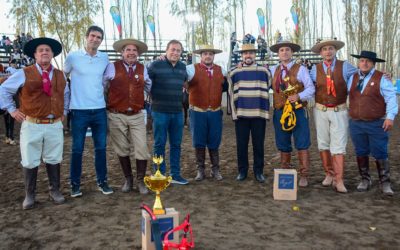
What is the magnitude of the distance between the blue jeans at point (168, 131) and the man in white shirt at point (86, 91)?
80cm

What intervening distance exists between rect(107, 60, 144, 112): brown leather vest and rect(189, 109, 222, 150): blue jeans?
1.03 m

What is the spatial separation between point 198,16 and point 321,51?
21.5 metres

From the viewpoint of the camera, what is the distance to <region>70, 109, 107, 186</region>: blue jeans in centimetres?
489

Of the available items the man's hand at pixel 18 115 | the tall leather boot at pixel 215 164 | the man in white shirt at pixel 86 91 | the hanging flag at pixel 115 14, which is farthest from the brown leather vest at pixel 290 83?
the hanging flag at pixel 115 14

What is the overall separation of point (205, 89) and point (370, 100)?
2234 mm

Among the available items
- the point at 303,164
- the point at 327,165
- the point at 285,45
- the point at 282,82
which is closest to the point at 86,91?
the point at 282,82

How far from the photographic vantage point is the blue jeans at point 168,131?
217 inches

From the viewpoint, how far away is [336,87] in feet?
17.1

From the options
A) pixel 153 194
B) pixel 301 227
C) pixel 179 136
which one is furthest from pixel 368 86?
pixel 153 194

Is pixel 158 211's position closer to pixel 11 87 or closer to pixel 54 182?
pixel 54 182

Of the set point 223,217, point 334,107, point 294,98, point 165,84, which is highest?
point 165,84

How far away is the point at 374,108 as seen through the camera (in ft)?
16.5

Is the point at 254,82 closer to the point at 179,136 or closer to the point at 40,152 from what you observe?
the point at 179,136

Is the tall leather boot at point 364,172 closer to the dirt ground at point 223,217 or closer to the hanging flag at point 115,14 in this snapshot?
the dirt ground at point 223,217
